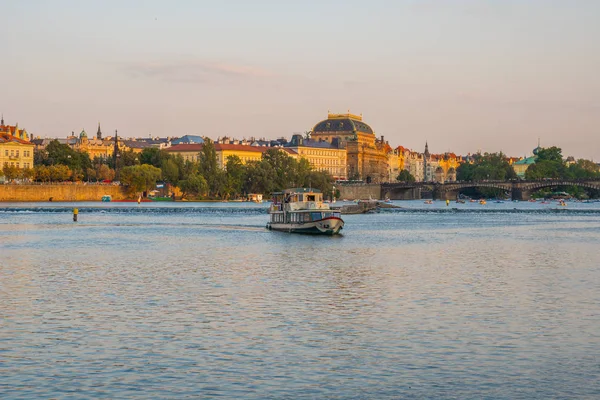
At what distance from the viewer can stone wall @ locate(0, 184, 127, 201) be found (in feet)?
563

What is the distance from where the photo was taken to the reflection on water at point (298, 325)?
66.9 feet

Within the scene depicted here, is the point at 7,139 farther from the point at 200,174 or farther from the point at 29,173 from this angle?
the point at 200,174

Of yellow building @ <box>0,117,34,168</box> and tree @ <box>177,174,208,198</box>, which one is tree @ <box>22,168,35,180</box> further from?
tree @ <box>177,174,208,198</box>

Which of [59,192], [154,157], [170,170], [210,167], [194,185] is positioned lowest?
[59,192]

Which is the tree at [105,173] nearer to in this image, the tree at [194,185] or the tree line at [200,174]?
the tree line at [200,174]

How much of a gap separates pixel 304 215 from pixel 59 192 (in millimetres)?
107464

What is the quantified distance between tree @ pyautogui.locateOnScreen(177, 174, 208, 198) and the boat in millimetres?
92279

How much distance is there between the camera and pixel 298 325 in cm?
2716

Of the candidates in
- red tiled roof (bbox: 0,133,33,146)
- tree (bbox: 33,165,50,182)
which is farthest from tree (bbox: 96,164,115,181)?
red tiled roof (bbox: 0,133,33,146)

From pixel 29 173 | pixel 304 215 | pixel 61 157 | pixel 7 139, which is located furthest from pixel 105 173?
pixel 304 215

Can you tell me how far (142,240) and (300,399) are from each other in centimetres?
4851

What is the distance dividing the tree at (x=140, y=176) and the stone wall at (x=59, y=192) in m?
3.38

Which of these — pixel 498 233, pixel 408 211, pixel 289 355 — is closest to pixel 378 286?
pixel 289 355

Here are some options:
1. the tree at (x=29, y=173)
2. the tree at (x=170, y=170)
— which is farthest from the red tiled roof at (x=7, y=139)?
the tree at (x=170, y=170)
